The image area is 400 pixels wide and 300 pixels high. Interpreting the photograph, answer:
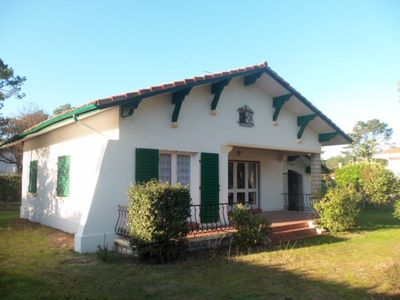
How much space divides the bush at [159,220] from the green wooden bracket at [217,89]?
154 inches

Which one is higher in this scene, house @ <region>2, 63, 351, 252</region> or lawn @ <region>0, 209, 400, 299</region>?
house @ <region>2, 63, 351, 252</region>

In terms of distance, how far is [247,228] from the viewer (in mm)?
8992

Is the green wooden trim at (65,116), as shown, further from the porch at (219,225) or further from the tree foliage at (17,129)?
the tree foliage at (17,129)

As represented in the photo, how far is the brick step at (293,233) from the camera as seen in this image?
401 inches

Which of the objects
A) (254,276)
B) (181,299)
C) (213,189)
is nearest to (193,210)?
(213,189)

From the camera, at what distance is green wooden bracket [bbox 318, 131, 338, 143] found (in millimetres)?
14118

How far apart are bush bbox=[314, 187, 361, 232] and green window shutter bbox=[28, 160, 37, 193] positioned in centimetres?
1026

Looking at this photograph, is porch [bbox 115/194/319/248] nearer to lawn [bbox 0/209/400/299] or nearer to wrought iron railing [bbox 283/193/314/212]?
lawn [bbox 0/209/400/299]

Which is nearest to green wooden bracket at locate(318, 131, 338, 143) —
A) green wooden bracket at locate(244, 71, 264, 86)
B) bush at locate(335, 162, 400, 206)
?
bush at locate(335, 162, 400, 206)

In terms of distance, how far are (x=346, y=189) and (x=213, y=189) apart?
5.01 meters

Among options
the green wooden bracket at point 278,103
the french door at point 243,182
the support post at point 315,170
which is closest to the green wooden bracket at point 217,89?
the green wooden bracket at point 278,103

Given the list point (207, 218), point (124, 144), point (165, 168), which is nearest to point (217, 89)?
point (165, 168)

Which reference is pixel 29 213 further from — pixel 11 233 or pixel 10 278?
pixel 10 278

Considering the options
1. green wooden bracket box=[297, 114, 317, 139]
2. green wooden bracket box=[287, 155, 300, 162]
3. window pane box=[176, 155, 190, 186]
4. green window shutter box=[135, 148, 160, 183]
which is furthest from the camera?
green wooden bracket box=[287, 155, 300, 162]
